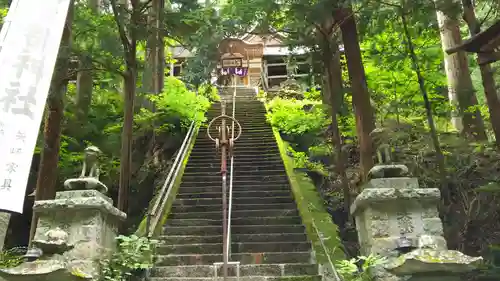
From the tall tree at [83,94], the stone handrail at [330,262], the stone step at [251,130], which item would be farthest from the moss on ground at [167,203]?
the tall tree at [83,94]

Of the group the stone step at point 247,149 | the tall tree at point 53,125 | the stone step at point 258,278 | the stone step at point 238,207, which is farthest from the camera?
the stone step at point 247,149

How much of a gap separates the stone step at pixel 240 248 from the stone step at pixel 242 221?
0.80 meters

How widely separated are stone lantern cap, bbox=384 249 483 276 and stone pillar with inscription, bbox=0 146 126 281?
122 inches

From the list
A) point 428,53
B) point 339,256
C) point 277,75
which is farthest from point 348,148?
point 277,75

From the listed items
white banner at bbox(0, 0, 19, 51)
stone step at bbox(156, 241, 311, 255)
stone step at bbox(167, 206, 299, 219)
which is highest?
white banner at bbox(0, 0, 19, 51)

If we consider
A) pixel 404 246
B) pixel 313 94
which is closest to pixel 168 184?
pixel 404 246

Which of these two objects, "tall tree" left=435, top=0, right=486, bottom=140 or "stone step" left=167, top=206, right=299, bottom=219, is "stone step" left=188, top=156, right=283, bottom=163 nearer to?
"stone step" left=167, top=206, right=299, bottom=219

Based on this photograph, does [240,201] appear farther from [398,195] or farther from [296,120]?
[296,120]

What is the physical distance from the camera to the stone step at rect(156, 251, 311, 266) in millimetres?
6609

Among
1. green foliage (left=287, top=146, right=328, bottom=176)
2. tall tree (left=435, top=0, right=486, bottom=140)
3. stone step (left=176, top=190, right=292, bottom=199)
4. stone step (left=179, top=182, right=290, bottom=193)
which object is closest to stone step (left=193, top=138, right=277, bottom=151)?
green foliage (left=287, top=146, right=328, bottom=176)

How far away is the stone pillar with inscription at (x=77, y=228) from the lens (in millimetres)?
4864

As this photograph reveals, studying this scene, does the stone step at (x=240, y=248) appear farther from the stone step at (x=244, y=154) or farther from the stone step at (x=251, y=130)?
the stone step at (x=251, y=130)

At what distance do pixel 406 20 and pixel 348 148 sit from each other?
380 cm

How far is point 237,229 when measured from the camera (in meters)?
7.82
